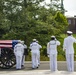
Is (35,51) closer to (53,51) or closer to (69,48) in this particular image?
(53,51)

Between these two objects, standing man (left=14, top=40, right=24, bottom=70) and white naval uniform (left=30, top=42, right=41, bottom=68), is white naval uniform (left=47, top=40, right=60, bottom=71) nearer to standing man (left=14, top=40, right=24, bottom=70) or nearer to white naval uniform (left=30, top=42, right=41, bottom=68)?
white naval uniform (left=30, top=42, right=41, bottom=68)

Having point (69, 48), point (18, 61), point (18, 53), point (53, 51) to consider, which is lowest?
point (18, 61)

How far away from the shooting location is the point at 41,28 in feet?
83.1

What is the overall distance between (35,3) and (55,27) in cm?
236

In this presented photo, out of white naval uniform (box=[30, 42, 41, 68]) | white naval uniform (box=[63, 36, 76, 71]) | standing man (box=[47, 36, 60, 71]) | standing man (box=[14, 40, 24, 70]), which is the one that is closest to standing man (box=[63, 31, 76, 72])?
white naval uniform (box=[63, 36, 76, 71])

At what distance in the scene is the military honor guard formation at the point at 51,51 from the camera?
16328 mm

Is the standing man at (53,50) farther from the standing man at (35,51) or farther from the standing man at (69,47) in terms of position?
the standing man at (35,51)

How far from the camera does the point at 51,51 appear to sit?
16.6 metres

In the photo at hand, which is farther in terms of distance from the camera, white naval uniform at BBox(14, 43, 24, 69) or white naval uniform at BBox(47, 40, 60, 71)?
white naval uniform at BBox(14, 43, 24, 69)

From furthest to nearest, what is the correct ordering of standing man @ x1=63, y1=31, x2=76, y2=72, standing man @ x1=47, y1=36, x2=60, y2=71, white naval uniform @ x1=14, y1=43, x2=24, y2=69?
white naval uniform @ x1=14, y1=43, x2=24, y2=69 < standing man @ x1=47, y1=36, x2=60, y2=71 < standing man @ x1=63, y1=31, x2=76, y2=72

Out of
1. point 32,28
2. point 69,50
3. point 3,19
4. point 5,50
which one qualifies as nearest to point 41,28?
point 32,28

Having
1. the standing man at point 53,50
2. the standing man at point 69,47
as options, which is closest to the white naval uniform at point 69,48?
the standing man at point 69,47

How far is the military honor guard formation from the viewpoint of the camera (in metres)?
16.3

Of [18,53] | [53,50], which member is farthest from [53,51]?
[18,53]
